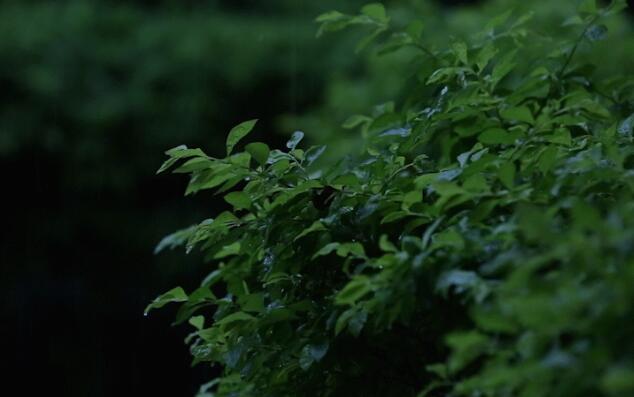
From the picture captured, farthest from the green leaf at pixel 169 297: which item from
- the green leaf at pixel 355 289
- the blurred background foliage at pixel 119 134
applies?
the blurred background foliage at pixel 119 134

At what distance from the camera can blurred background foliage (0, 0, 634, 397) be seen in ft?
27.4

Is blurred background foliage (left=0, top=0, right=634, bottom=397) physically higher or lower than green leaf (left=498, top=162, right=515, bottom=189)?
lower

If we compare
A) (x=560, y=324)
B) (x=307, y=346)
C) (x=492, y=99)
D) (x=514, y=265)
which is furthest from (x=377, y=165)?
(x=560, y=324)

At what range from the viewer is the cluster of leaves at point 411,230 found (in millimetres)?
1637

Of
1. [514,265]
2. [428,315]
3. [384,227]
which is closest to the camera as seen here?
[514,265]

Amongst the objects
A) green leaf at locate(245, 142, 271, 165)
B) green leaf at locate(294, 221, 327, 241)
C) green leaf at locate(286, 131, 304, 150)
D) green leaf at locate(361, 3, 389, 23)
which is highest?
green leaf at locate(361, 3, 389, 23)

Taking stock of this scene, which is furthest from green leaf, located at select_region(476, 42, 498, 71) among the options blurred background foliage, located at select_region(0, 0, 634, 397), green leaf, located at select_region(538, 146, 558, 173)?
blurred background foliage, located at select_region(0, 0, 634, 397)

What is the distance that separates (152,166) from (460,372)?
22.4 ft

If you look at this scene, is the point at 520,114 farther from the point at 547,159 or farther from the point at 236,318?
the point at 236,318

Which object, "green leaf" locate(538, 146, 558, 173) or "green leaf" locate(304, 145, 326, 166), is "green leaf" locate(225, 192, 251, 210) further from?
"green leaf" locate(538, 146, 558, 173)

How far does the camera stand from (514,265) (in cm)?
140

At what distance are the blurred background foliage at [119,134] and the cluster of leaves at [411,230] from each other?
19.4 feet

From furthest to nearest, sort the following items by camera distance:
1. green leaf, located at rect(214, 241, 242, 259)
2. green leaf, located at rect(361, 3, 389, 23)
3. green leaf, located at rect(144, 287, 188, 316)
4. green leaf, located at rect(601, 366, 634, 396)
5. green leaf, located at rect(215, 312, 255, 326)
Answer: green leaf, located at rect(361, 3, 389, 23)
green leaf, located at rect(214, 241, 242, 259)
green leaf, located at rect(144, 287, 188, 316)
green leaf, located at rect(215, 312, 255, 326)
green leaf, located at rect(601, 366, 634, 396)

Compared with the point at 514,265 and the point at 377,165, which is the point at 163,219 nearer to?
the point at 377,165
